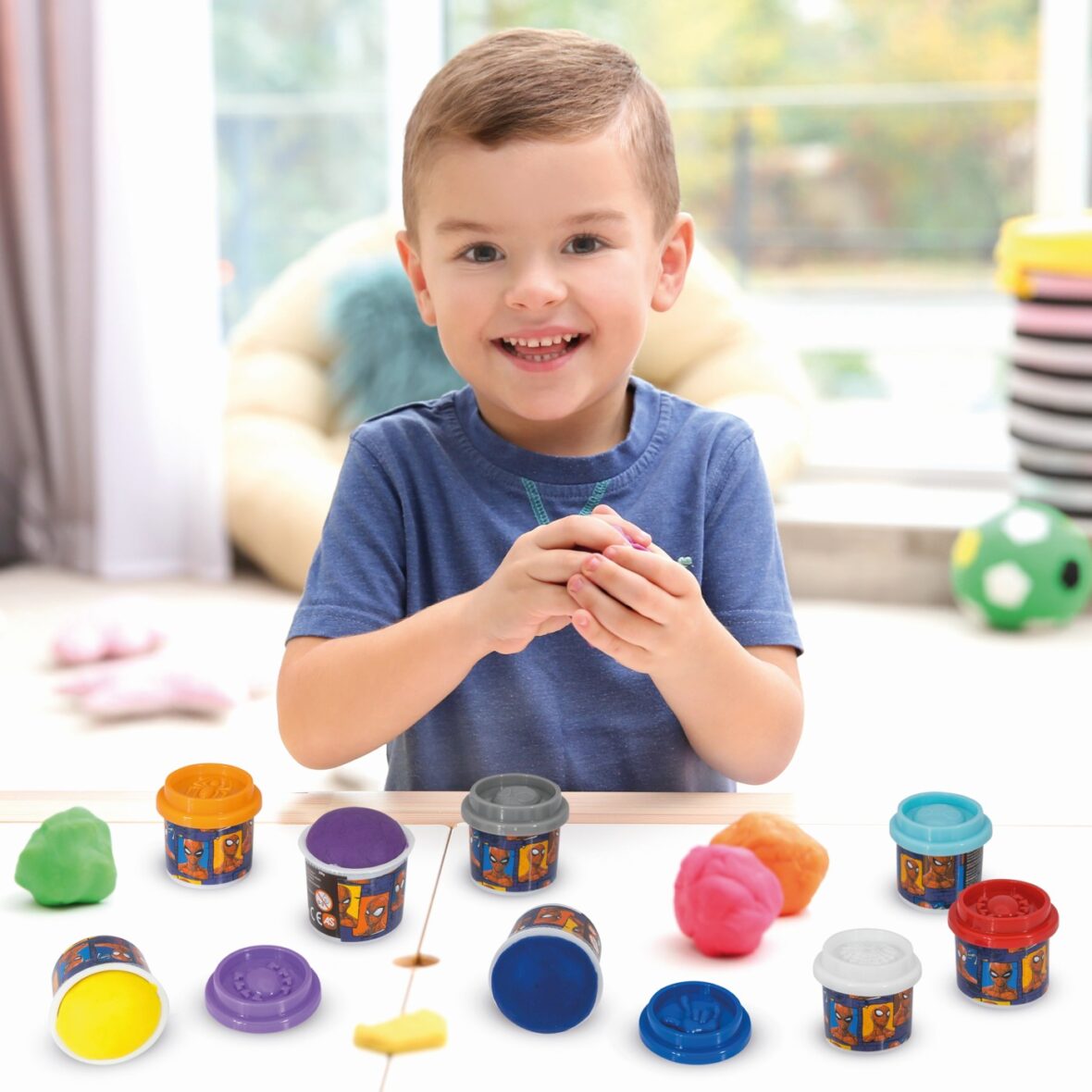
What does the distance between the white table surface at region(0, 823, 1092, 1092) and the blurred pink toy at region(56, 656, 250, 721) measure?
1.23m

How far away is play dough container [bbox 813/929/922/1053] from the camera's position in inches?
22.5

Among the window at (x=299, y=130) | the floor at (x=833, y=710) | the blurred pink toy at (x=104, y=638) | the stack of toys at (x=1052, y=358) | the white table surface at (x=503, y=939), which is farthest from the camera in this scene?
the window at (x=299, y=130)

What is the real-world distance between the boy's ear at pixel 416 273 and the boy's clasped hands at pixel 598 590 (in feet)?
0.75

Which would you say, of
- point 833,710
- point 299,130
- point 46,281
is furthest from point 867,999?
point 299,130

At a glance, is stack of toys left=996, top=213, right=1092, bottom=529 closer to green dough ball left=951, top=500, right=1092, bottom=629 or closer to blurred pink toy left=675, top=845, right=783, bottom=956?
green dough ball left=951, top=500, right=1092, bottom=629

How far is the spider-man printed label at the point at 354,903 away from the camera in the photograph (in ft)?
2.17

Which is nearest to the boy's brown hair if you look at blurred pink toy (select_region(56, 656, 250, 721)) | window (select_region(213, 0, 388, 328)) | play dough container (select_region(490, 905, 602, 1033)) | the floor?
play dough container (select_region(490, 905, 602, 1033))

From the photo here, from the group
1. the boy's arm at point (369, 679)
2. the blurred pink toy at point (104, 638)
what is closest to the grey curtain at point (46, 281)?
the blurred pink toy at point (104, 638)

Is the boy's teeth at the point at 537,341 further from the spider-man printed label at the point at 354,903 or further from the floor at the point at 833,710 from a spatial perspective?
the floor at the point at 833,710

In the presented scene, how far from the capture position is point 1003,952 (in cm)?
60

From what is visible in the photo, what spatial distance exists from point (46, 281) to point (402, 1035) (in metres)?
2.42

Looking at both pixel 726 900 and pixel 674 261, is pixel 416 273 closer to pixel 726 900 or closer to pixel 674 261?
pixel 674 261

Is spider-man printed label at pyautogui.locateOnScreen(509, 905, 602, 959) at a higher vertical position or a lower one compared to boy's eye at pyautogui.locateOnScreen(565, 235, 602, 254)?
lower

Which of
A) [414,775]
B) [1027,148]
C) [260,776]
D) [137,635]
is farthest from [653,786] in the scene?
[1027,148]
